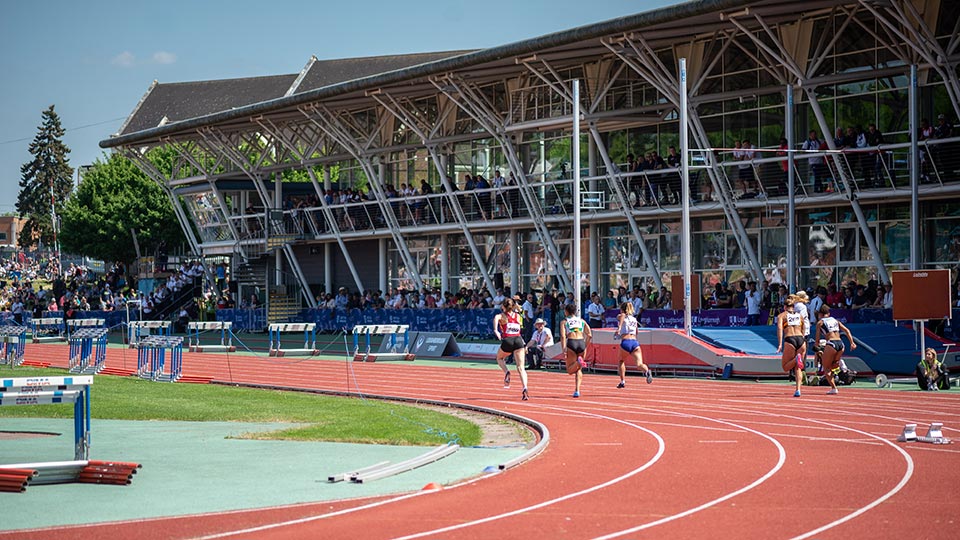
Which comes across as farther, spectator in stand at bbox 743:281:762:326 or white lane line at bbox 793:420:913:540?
spectator in stand at bbox 743:281:762:326

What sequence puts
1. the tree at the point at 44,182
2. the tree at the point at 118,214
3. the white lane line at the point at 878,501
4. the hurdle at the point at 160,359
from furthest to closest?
the tree at the point at 44,182, the tree at the point at 118,214, the hurdle at the point at 160,359, the white lane line at the point at 878,501

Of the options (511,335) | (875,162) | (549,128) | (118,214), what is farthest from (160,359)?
(118,214)

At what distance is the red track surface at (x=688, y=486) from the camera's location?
31.4ft

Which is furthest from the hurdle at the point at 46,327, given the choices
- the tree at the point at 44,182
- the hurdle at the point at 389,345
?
the tree at the point at 44,182

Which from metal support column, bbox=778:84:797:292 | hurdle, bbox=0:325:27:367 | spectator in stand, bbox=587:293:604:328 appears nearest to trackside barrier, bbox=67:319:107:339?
hurdle, bbox=0:325:27:367

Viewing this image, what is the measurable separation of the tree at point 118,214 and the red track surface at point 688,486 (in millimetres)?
58989

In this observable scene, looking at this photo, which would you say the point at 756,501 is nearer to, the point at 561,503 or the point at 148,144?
the point at 561,503

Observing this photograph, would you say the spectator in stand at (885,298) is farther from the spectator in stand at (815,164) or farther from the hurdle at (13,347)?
the hurdle at (13,347)

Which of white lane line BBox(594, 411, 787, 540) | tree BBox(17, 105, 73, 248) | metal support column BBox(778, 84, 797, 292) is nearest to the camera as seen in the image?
white lane line BBox(594, 411, 787, 540)

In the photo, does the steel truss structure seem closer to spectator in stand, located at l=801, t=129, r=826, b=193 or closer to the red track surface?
spectator in stand, located at l=801, t=129, r=826, b=193

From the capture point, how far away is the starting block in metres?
14.1

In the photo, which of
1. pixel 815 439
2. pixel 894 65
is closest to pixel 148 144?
pixel 894 65

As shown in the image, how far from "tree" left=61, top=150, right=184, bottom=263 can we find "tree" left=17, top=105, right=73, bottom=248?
156 feet

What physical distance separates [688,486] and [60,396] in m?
6.58
